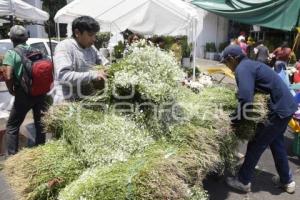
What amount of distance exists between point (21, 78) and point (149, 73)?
2183 millimetres

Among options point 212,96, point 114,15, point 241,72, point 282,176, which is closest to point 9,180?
point 212,96

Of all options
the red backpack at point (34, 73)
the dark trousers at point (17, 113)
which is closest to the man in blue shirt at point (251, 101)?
the red backpack at point (34, 73)

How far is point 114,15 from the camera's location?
10.9 metres

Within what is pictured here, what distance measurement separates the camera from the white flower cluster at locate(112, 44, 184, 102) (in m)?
2.87

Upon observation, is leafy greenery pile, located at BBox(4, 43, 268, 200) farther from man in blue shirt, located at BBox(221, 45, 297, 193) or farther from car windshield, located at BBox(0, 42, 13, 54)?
car windshield, located at BBox(0, 42, 13, 54)

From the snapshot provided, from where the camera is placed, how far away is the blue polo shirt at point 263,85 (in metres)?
3.57

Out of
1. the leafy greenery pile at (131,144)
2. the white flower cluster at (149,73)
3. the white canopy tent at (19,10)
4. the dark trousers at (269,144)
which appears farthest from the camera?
the white canopy tent at (19,10)

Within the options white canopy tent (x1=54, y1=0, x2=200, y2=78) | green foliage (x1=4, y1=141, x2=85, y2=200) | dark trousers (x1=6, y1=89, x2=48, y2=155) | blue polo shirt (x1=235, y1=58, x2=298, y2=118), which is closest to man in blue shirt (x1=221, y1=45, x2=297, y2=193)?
blue polo shirt (x1=235, y1=58, x2=298, y2=118)

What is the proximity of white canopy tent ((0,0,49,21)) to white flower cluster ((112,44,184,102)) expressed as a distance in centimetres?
572

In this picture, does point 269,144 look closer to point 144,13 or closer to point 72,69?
point 72,69

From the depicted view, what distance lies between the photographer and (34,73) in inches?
175

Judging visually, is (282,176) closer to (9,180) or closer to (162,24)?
(9,180)

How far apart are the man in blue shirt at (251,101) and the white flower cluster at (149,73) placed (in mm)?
891

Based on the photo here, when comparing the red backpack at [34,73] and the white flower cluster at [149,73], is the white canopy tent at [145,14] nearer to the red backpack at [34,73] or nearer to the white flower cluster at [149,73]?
the red backpack at [34,73]
